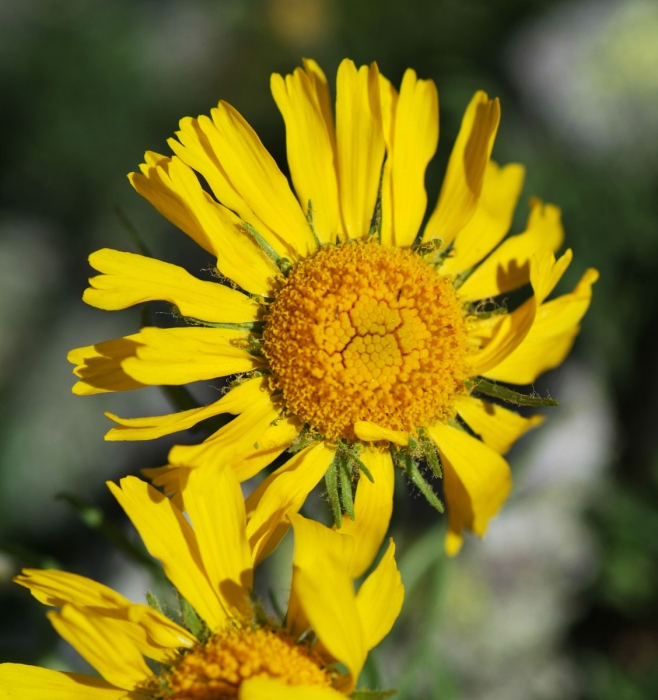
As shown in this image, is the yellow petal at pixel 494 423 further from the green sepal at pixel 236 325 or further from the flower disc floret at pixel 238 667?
the flower disc floret at pixel 238 667

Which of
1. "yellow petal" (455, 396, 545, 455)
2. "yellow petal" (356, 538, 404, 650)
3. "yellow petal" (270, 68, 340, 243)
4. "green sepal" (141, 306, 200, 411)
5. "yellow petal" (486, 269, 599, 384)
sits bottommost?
"yellow petal" (356, 538, 404, 650)

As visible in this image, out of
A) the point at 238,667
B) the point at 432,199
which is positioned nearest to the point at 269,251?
the point at 238,667

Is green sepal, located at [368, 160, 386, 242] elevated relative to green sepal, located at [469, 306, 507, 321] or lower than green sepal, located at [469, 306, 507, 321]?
elevated

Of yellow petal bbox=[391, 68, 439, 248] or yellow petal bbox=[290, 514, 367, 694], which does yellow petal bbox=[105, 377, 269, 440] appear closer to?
yellow petal bbox=[290, 514, 367, 694]

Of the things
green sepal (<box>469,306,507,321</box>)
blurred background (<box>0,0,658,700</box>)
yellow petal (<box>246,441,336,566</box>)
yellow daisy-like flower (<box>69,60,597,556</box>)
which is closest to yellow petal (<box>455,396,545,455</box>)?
yellow daisy-like flower (<box>69,60,597,556</box>)

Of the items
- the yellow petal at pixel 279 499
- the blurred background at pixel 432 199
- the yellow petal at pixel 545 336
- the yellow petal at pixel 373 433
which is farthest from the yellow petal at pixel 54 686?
the blurred background at pixel 432 199

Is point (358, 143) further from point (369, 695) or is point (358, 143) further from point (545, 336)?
point (369, 695)

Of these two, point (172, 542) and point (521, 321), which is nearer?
point (172, 542)

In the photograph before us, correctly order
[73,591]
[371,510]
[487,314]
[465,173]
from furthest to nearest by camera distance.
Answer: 1. [465,173]
2. [487,314]
3. [371,510]
4. [73,591]
